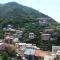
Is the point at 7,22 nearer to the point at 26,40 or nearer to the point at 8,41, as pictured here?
the point at 26,40

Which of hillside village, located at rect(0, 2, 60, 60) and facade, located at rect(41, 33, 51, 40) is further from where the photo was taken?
facade, located at rect(41, 33, 51, 40)

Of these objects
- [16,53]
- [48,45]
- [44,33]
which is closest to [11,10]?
[44,33]

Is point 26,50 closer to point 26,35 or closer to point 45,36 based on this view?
point 45,36

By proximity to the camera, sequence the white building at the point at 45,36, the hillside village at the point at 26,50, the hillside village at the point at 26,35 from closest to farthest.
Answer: the hillside village at the point at 26,50 → the hillside village at the point at 26,35 → the white building at the point at 45,36

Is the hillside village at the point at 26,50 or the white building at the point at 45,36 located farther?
the white building at the point at 45,36

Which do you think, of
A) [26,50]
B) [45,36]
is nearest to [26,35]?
[45,36]

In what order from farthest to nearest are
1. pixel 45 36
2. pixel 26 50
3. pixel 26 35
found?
pixel 26 35 < pixel 45 36 < pixel 26 50

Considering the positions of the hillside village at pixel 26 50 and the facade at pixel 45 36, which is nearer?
the hillside village at pixel 26 50

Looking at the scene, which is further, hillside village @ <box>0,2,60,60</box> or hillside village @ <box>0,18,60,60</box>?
hillside village @ <box>0,2,60,60</box>

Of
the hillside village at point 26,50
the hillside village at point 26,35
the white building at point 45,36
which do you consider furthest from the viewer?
the white building at point 45,36

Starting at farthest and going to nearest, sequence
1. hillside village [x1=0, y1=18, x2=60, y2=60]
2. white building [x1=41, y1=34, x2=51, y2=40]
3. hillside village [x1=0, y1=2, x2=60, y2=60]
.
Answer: white building [x1=41, y1=34, x2=51, y2=40], hillside village [x1=0, y1=2, x2=60, y2=60], hillside village [x1=0, y1=18, x2=60, y2=60]

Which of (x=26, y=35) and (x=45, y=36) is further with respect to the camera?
(x=26, y=35)

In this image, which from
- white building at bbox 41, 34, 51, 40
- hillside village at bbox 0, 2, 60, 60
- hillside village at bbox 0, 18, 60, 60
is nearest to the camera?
hillside village at bbox 0, 18, 60, 60
